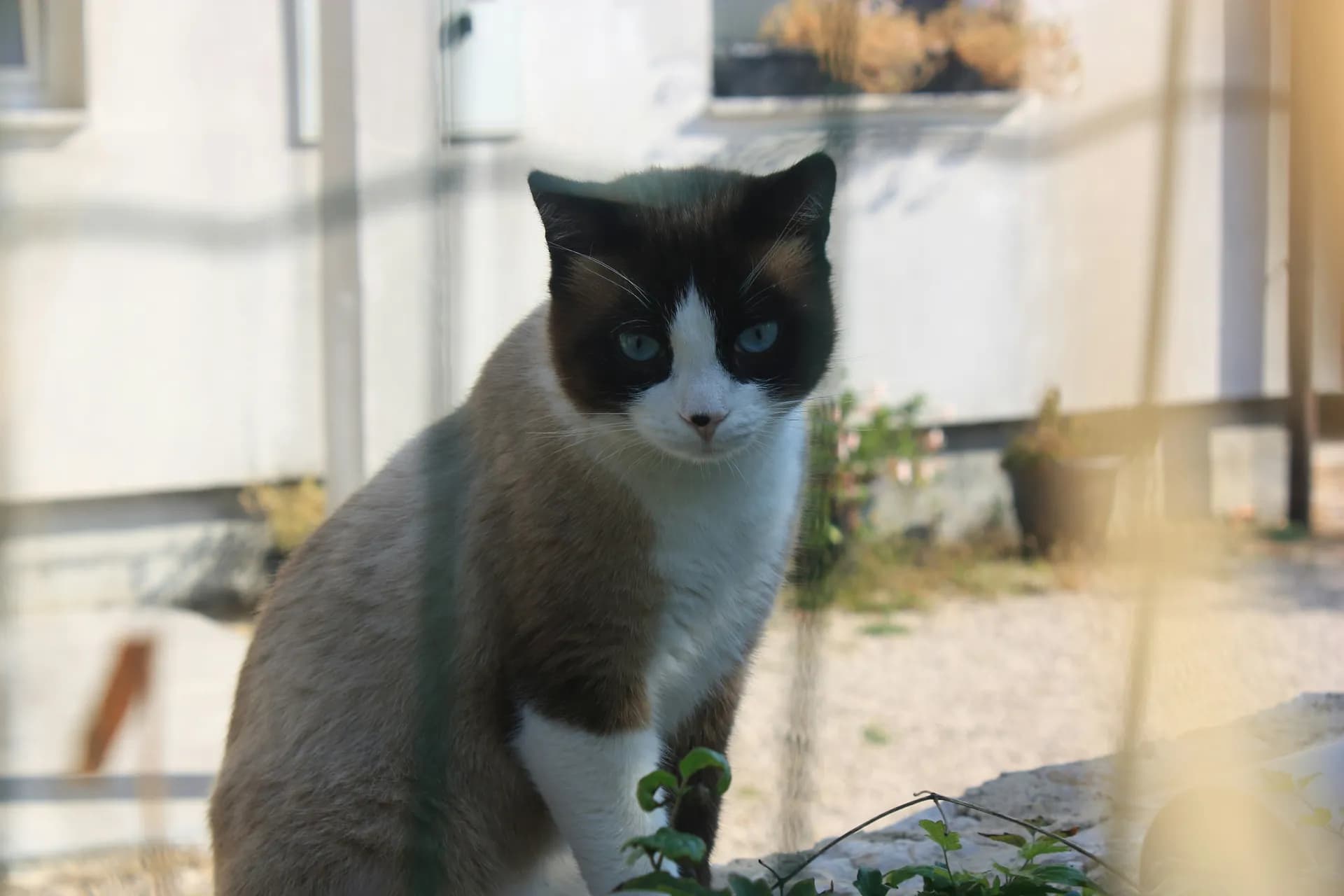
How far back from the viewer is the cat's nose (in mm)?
1283

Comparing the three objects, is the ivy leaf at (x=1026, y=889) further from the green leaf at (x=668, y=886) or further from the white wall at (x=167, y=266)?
the white wall at (x=167, y=266)

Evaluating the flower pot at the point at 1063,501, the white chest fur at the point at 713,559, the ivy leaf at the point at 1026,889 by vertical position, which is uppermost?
the white chest fur at the point at 713,559

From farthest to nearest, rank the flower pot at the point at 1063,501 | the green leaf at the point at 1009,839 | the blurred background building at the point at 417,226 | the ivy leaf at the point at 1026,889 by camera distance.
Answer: the flower pot at the point at 1063,501 < the blurred background building at the point at 417,226 < the green leaf at the point at 1009,839 < the ivy leaf at the point at 1026,889

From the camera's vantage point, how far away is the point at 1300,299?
3934 mm

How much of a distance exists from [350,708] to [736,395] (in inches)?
20.8

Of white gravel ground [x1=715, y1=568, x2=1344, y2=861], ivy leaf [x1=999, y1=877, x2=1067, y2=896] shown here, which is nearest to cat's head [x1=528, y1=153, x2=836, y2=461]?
ivy leaf [x1=999, y1=877, x2=1067, y2=896]

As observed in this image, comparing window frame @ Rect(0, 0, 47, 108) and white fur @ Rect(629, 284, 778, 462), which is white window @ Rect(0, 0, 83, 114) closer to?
window frame @ Rect(0, 0, 47, 108)

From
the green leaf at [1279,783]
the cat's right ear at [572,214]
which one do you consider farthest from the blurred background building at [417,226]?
the green leaf at [1279,783]

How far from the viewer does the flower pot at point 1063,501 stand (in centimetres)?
423

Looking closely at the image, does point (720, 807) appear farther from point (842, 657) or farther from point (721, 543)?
point (842, 657)

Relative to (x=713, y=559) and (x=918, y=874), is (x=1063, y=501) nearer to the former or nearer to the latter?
(x=713, y=559)

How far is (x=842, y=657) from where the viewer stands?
140 inches

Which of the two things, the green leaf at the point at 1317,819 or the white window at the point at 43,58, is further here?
the white window at the point at 43,58

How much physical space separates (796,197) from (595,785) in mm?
645
